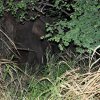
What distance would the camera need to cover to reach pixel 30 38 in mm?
7109

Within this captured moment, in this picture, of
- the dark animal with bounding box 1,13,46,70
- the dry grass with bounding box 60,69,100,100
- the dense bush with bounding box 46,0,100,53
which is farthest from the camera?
the dark animal with bounding box 1,13,46,70

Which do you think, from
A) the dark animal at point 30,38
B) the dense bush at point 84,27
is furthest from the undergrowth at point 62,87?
the dark animal at point 30,38

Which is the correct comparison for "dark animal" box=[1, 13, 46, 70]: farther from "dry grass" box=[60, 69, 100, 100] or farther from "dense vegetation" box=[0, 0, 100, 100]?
"dry grass" box=[60, 69, 100, 100]

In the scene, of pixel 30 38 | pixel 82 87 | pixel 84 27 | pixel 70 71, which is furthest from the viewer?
pixel 30 38

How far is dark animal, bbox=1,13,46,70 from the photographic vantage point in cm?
694

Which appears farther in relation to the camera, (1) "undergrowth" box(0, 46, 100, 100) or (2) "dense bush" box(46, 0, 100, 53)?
(2) "dense bush" box(46, 0, 100, 53)

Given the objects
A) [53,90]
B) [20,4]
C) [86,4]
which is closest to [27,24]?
[20,4]

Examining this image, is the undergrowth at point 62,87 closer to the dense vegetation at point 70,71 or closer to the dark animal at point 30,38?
the dense vegetation at point 70,71

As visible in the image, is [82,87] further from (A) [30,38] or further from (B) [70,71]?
(A) [30,38]

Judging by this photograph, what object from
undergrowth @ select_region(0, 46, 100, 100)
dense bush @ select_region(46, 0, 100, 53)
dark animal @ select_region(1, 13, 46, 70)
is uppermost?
dense bush @ select_region(46, 0, 100, 53)

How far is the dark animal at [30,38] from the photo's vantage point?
6.94 metres

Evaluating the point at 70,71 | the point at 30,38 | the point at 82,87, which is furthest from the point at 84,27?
the point at 30,38

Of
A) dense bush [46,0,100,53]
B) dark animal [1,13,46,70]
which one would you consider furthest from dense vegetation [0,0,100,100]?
dark animal [1,13,46,70]

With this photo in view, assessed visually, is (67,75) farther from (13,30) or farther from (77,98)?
(13,30)
